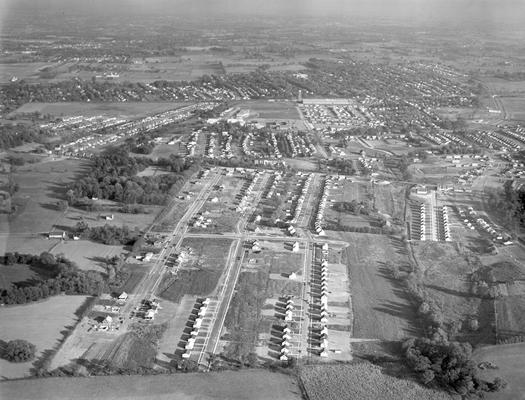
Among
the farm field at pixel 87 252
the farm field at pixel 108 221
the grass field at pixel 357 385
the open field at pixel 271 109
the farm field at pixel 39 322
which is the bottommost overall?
the grass field at pixel 357 385

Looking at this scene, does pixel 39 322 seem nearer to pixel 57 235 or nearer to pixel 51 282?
pixel 51 282

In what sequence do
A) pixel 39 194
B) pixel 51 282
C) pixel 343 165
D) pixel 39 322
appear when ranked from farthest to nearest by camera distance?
pixel 343 165 → pixel 39 194 → pixel 51 282 → pixel 39 322

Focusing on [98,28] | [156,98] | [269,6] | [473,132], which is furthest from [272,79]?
[269,6]

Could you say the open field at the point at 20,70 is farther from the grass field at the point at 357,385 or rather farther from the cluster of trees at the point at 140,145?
the grass field at the point at 357,385

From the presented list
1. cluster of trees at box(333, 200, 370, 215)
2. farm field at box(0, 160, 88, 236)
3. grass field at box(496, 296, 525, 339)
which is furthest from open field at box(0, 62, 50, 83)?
grass field at box(496, 296, 525, 339)

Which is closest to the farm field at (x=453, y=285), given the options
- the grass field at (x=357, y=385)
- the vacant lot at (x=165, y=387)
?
the grass field at (x=357, y=385)

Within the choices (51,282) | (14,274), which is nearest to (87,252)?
(14,274)

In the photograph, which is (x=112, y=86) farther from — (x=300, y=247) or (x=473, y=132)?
(x=300, y=247)
